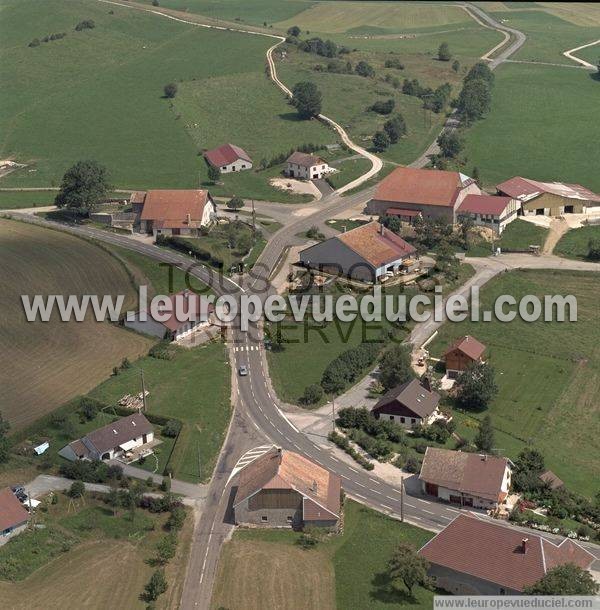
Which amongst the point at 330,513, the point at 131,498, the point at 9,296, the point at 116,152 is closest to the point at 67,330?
the point at 9,296

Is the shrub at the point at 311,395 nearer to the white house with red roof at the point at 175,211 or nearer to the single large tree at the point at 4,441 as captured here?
the single large tree at the point at 4,441

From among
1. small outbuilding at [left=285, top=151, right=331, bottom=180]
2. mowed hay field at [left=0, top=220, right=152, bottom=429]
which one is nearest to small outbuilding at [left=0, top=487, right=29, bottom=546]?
mowed hay field at [left=0, top=220, right=152, bottom=429]

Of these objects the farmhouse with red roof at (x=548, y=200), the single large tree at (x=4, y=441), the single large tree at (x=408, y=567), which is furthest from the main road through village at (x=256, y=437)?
the farmhouse with red roof at (x=548, y=200)

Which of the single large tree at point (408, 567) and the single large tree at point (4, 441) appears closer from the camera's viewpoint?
the single large tree at point (408, 567)

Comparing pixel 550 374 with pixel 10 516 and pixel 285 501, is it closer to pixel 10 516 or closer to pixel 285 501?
pixel 285 501


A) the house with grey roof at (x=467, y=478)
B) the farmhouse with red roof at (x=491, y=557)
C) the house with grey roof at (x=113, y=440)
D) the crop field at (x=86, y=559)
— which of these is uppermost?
the farmhouse with red roof at (x=491, y=557)

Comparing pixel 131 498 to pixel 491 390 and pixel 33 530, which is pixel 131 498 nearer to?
pixel 33 530

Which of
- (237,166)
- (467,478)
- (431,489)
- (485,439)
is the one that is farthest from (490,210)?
(431,489)
